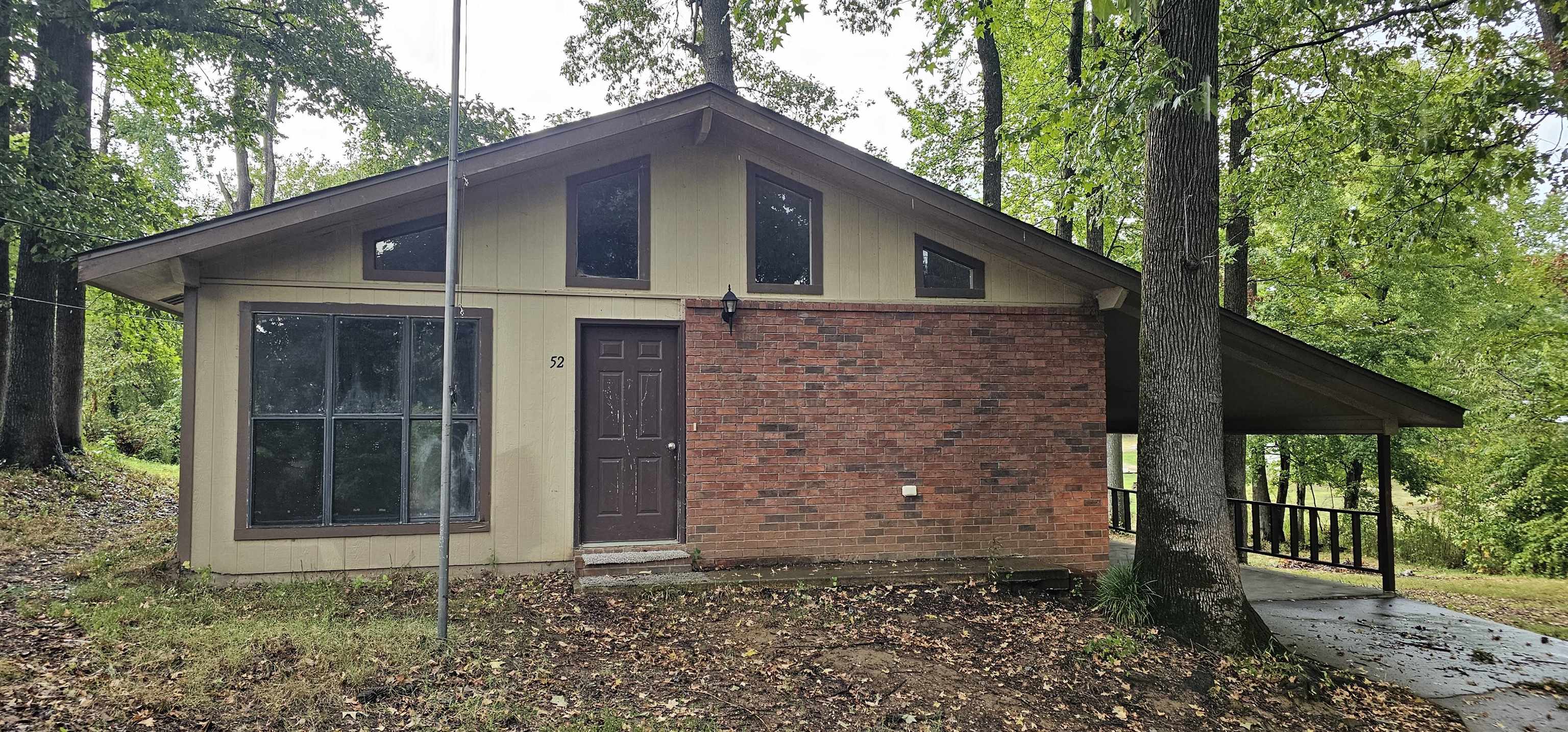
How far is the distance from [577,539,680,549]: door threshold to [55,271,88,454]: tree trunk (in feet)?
31.4

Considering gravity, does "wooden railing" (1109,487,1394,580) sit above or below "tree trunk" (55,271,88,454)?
below

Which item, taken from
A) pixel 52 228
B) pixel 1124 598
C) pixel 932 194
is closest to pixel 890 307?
pixel 932 194

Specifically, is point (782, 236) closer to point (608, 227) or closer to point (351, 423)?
point (608, 227)

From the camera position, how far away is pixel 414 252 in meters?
6.08

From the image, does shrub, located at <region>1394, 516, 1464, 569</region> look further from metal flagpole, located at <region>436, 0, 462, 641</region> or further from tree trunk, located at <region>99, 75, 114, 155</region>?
tree trunk, located at <region>99, 75, 114, 155</region>

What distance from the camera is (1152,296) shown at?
5758 mm

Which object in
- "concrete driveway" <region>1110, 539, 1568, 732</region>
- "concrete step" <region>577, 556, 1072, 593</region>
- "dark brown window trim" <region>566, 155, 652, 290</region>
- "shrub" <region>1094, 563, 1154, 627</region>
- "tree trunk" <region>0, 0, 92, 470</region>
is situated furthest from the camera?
"tree trunk" <region>0, 0, 92, 470</region>

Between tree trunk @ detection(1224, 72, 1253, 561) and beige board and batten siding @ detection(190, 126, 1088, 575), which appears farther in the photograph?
tree trunk @ detection(1224, 72, 1253, 561)

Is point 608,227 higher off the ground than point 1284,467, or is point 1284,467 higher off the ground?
point 608,227

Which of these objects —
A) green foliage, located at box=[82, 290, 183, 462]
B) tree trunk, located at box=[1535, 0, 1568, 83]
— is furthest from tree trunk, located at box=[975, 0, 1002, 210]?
green foliage, located at box=[82, 290, 183, 462]

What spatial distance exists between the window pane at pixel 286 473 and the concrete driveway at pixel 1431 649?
24.6 feet

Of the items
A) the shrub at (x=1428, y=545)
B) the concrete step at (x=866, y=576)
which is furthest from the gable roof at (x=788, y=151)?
the shrub at (x=1428, y=545)

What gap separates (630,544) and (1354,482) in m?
14.8

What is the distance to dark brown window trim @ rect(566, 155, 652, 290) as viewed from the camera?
6359mm
